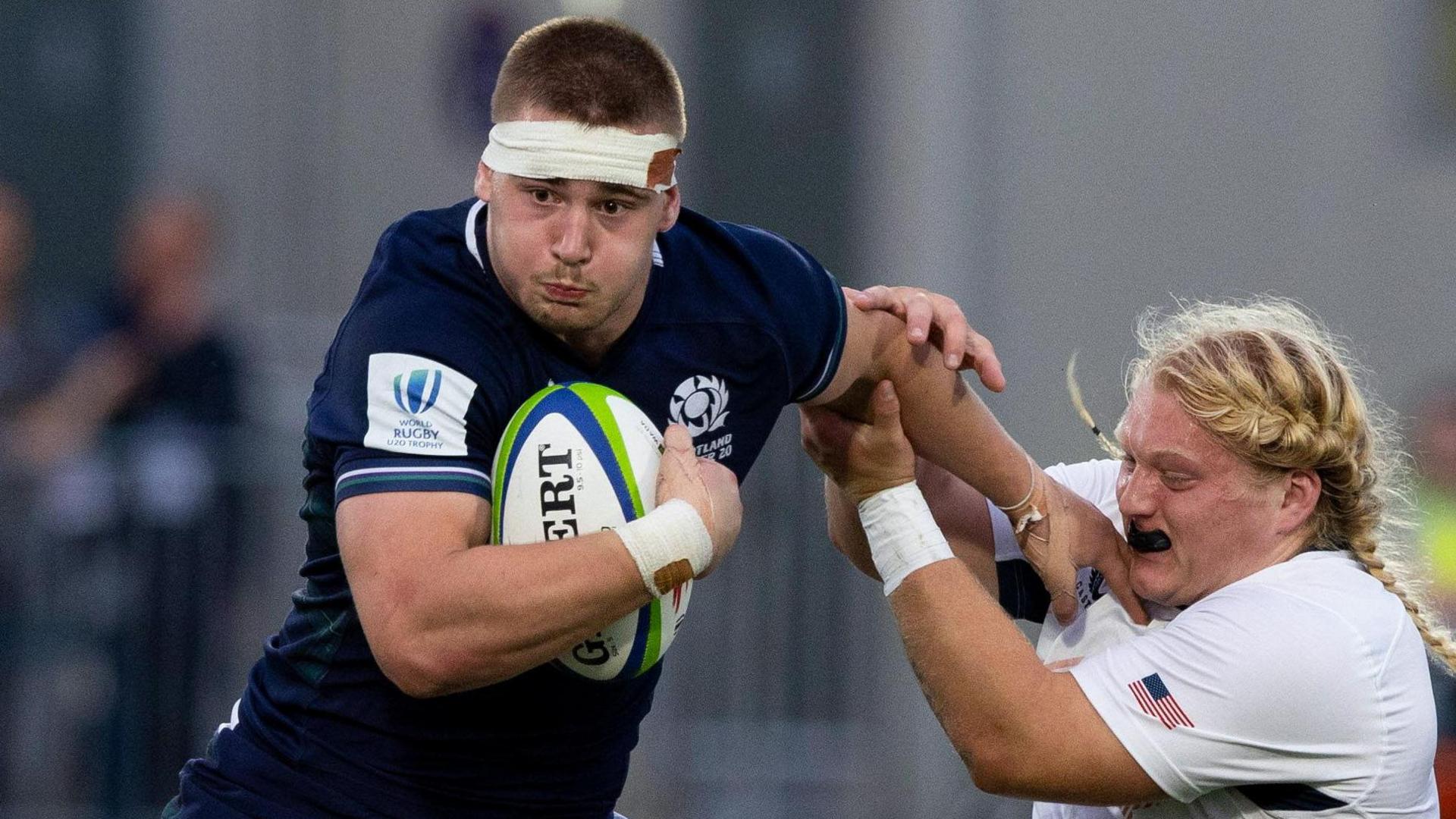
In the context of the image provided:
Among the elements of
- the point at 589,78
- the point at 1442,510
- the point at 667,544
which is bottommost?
the point at 1442,510

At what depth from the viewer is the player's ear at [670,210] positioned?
3.27 meters

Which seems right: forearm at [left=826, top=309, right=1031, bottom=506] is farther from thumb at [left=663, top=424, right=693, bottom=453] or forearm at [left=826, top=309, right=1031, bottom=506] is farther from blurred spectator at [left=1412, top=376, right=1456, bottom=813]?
blurred spectator at [left=1412, top=376, right=1456, bottom=813]

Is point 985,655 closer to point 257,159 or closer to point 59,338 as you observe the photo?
point 59,338

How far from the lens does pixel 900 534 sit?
3580 mm

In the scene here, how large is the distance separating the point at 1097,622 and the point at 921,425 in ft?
1.72

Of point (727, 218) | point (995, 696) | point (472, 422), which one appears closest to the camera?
point (472, 422)

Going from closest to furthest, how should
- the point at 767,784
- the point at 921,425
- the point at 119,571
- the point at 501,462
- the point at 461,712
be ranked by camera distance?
the point at 501,462
the point at 461,712
the point at 921,425
the point at 119,571
the point at 767,784

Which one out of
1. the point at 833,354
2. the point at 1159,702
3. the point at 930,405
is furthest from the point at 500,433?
the point at 1159,702

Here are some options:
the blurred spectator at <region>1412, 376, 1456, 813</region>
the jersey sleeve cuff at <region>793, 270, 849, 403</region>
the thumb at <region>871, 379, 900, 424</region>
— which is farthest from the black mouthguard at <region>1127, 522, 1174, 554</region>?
the blurred spectator at <region>1412, 376, 1456, 813</region>

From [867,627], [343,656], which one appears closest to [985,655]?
[343,656]

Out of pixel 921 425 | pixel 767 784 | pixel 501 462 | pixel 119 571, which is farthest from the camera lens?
pixel 767 784

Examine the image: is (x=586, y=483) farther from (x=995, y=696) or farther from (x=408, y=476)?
(x=995, y=696)

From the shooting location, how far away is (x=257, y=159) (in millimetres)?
8648

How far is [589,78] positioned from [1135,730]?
57.7 inches
